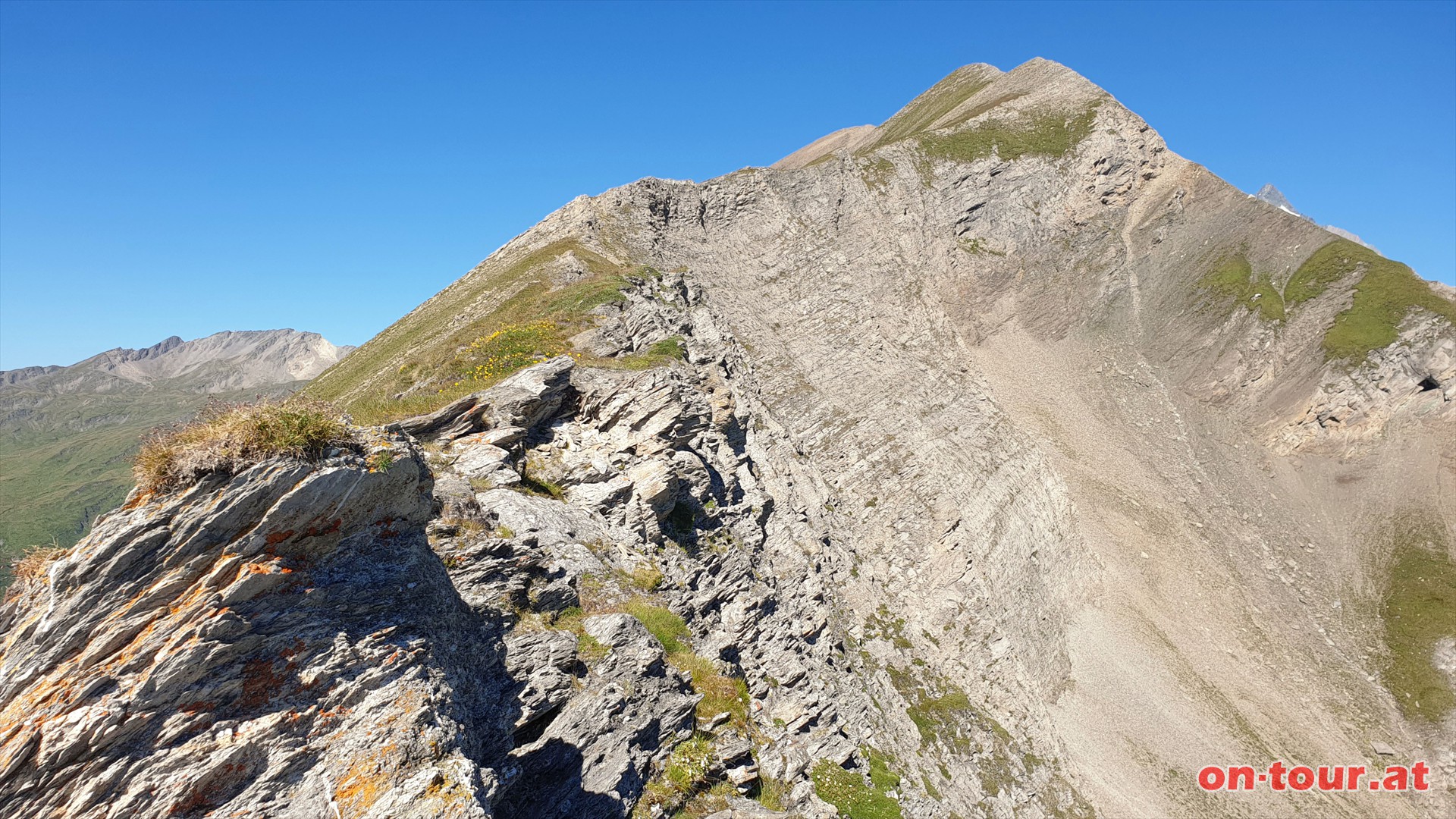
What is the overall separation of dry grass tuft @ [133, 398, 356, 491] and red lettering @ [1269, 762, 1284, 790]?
178 ft

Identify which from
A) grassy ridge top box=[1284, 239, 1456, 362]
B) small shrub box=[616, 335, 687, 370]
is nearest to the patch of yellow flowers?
small shrub box=[616, 335, 687, 370]

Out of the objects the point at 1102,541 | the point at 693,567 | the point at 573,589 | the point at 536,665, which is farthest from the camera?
the point at 1102,541

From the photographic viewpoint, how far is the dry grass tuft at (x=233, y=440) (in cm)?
861

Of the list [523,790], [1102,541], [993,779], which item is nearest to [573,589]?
[523,790]

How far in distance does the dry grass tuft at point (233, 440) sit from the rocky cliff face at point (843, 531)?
363 millimetres

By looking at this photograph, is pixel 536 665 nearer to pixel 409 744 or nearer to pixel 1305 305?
pixel 409 744

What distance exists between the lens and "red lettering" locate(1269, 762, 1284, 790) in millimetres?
37844

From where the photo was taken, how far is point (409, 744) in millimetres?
8359

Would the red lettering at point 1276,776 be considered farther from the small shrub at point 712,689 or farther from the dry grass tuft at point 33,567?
the dry grass tuft at point 33,567

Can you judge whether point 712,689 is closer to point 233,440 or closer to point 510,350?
point 233,440

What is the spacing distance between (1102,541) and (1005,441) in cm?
1087

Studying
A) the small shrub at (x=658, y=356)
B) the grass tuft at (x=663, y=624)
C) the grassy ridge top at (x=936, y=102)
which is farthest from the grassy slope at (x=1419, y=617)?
the grassy ridge top at (x=936, y=102)

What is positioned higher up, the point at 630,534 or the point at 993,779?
the point at 630,534

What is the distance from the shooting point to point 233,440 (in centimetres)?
891
